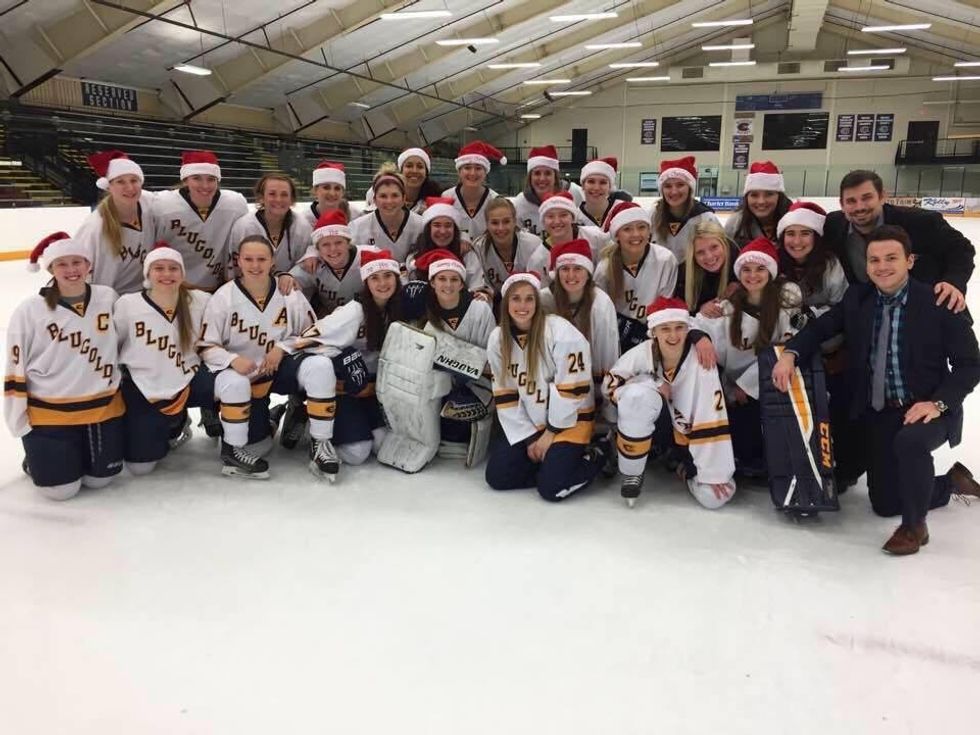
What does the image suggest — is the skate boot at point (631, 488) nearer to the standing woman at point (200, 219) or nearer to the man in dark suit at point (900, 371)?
the man in dark suit at point (900, 371)

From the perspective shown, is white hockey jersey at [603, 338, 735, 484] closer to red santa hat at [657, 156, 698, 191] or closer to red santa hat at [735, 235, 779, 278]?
red santa hat at [735, 235, 779, 278]

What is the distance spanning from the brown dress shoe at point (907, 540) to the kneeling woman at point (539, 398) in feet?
3.38

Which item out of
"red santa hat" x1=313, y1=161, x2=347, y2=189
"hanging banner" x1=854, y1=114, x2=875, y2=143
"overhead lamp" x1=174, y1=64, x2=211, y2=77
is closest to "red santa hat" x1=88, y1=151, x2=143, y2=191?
"red santa hat" x1=313, y1=161, x2=347, y2=189

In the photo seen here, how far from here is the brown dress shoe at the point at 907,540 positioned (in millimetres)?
2316

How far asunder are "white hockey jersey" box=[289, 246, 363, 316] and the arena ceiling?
9.13 metres

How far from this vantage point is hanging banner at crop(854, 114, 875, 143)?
22906mm

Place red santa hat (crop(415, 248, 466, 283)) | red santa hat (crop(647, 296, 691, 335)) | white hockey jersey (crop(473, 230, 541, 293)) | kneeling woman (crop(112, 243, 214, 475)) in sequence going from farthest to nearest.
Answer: white hockey jersey (crop(473, 230, 541, 293)) < red santa hat (crop(415, 248, 466, 283)) < kneeling woman (crop(112, 243, 214, 475)) < red santa hat (crop(647, 296, 691, 335))

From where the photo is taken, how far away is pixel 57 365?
108 inches

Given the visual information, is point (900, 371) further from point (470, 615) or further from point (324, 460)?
point (324, 460)

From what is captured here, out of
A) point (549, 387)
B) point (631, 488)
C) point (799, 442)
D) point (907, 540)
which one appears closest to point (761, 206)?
point (799, 442)

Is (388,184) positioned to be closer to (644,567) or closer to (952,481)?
(644,567)

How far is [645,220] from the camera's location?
318 cm

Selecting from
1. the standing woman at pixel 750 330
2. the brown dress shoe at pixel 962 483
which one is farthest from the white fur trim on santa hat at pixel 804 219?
the brown dress shoe at pixel 962 483

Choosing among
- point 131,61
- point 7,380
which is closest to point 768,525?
point 7,380
